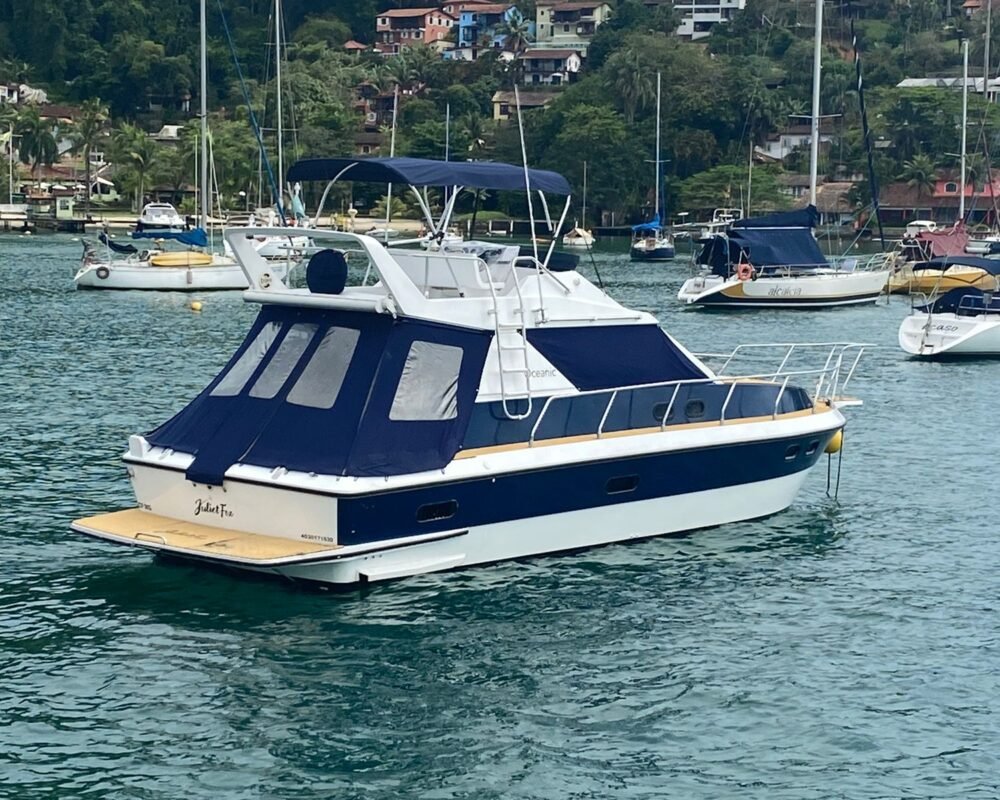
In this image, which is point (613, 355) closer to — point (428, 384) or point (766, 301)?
point (428, 384)

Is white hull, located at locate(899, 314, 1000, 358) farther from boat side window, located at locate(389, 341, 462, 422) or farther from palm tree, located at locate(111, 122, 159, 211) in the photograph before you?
palm tree, located at locate(111, 122, 159, 211)

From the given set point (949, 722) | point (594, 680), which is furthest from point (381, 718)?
point (949, 722)

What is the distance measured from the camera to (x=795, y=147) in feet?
482

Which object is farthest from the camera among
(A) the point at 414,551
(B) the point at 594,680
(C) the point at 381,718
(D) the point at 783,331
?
(D) the point at 783,331

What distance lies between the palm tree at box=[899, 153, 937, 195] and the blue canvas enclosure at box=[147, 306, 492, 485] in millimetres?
117893

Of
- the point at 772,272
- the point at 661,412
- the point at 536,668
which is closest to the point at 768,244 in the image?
the point at 772,272

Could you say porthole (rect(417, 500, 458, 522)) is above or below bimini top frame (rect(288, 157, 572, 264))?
below

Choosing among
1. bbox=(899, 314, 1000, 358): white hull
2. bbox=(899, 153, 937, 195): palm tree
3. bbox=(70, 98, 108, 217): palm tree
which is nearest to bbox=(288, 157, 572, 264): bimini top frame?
bbox=(899, 314, 1000, 358): white hull

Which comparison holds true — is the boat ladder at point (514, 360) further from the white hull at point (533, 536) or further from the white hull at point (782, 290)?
the white hull at point (782, 290)

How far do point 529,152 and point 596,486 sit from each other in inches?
4737

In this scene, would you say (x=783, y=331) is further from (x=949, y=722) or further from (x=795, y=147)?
(x=795, y=147)

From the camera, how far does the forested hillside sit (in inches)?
5300

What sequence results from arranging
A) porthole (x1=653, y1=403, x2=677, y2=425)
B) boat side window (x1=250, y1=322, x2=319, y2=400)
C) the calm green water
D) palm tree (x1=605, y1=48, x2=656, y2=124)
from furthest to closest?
palm tree (x1=605, y1=48, x2=656, y2=124), porthole (x1=653, y1=403, x2=677, y2=425), boat side window (x1=250, y1=322, x2=319, y2=400), the calm green water

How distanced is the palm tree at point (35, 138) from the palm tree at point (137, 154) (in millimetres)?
7077
